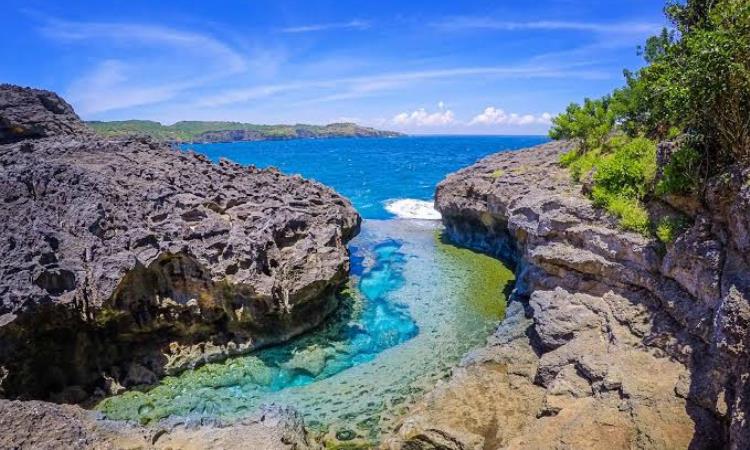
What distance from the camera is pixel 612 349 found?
14391mm

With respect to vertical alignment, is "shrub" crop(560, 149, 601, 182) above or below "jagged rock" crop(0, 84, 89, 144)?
below

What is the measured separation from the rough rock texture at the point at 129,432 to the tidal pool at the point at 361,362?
236 centimetres

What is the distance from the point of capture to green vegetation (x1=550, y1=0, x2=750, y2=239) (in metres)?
11.6

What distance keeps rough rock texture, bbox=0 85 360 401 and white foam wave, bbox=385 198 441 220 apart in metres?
27.1

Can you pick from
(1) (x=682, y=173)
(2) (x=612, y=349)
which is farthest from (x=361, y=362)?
(1) (x=682, y=173)

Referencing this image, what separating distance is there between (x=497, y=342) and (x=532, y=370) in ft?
8.52

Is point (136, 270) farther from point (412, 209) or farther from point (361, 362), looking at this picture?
point (412, 209)

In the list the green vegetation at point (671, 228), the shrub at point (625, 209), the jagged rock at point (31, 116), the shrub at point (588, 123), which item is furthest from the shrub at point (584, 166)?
the jagged rock at point (31, 116)

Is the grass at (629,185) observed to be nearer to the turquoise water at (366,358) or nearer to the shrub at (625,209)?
the shrub at (625,209)

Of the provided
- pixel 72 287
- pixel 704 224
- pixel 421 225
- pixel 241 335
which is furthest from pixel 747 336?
pixel 421 225

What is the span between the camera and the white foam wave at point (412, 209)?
5212 centimetres

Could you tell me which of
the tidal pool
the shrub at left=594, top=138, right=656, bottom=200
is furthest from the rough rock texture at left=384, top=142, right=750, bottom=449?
the tidal pool

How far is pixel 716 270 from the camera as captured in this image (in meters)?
12.2

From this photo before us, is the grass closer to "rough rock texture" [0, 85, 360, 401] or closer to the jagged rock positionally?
"rough rock texture" [0, 85, 360, 401]
